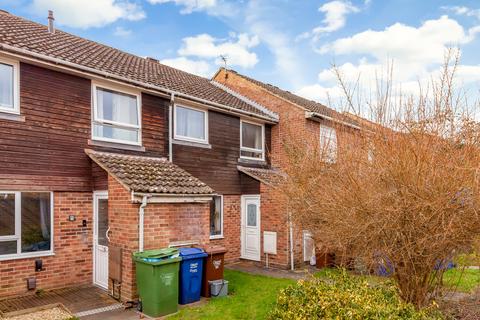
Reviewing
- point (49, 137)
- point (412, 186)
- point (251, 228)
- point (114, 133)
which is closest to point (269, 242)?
point (251, 228)

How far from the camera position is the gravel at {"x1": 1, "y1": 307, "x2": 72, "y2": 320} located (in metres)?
6.27

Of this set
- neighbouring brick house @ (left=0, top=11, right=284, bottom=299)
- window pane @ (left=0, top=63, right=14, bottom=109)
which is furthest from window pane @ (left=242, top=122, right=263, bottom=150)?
window pane @ (left=0, top=63, right=14, bottom=109)

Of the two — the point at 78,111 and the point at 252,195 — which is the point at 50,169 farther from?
the point at 252,195

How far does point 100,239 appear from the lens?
29.0 feet

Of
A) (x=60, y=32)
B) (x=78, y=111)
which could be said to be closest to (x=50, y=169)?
(x=78, y=111)

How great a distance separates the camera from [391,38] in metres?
6.87

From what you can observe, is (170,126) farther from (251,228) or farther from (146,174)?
(251,228)

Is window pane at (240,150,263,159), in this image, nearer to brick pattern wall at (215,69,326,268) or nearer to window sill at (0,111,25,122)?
brick pattern wall at (215,69,326,268)

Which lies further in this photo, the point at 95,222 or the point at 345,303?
the point at 95,222

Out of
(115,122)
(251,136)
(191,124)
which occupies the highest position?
(191,124)

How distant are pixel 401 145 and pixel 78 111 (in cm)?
743

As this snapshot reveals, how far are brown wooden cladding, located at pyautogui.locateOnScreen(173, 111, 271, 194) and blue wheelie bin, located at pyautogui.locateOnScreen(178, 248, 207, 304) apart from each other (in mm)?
3816

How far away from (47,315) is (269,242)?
7.11 meters

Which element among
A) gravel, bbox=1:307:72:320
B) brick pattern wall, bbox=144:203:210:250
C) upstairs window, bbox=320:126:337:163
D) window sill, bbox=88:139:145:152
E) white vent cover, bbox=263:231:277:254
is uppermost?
window sill, bbox=88:139:145:152
